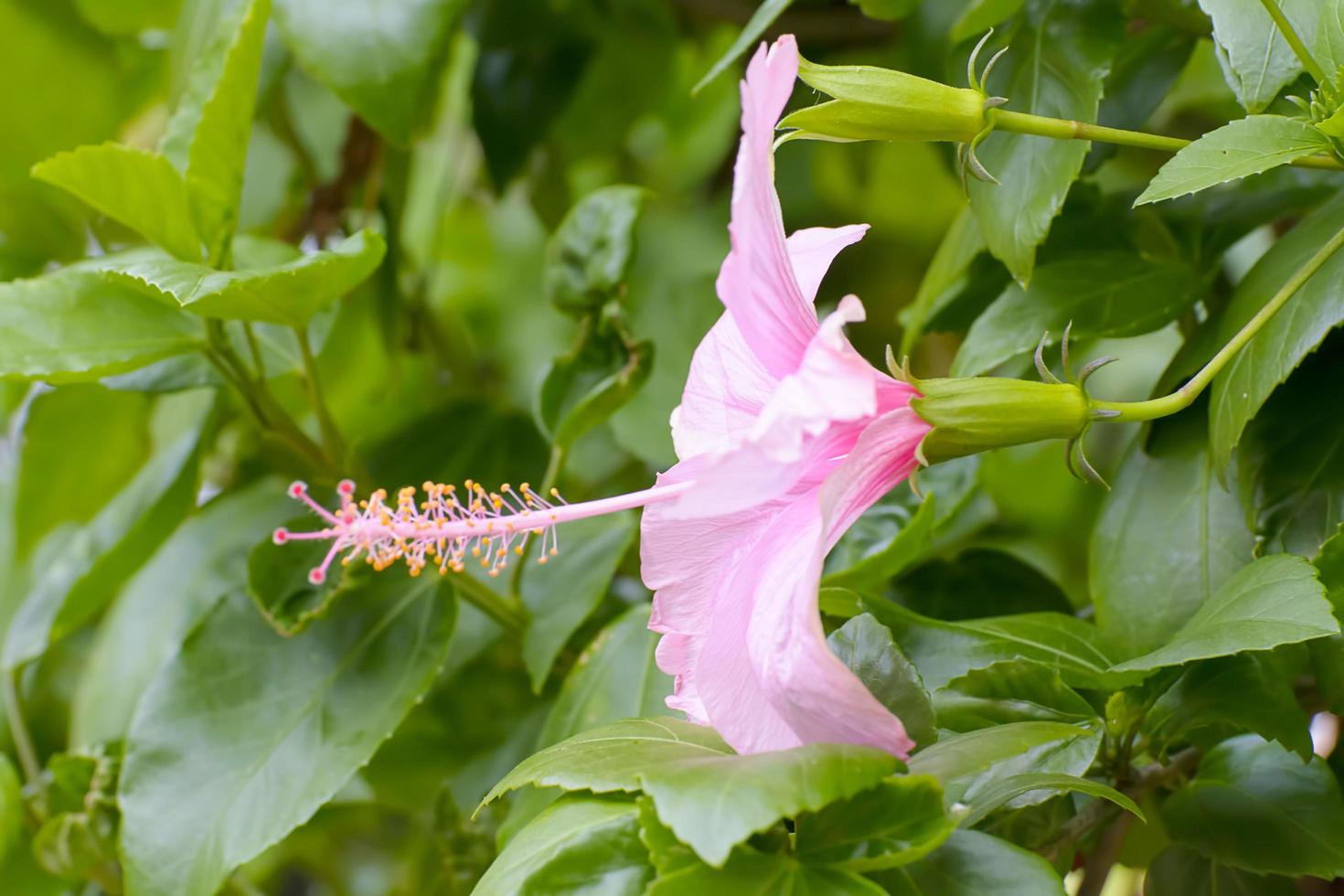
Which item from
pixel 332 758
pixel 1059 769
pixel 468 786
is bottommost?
pixel 468 786

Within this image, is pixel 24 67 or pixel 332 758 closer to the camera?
pixel 332 758

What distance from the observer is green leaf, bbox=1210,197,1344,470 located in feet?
1.41

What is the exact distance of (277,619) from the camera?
2.07 ft

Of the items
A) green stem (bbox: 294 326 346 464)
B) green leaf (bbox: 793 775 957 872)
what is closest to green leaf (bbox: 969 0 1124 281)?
green leaf (bbox: 793 775 957 872)

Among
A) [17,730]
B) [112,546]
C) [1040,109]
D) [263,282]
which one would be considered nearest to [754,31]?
[1040,109]

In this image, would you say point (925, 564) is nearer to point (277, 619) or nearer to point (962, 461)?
point (962, 461)

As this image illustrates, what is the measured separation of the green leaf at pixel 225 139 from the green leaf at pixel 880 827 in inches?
16.8

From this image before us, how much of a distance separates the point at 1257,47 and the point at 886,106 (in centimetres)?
15

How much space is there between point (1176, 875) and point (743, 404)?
0.25m

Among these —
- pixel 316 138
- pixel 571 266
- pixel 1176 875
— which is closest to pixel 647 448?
pixel 571 266

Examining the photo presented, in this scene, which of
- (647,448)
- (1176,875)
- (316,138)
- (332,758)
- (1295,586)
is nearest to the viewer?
(1295,586)

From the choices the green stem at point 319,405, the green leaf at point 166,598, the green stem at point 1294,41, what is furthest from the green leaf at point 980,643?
the green leaf at point 166,598

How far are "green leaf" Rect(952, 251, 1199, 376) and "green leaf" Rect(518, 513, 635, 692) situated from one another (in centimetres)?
21

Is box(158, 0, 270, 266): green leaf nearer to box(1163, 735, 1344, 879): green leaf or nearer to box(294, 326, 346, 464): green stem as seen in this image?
box(294, 326, 346, 464): green stem
